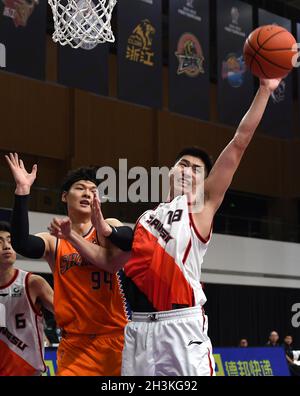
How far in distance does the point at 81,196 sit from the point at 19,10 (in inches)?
323

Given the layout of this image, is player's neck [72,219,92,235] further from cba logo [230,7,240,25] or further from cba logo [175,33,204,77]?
cba logo [230,7,240,25]

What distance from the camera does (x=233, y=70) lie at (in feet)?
52.6

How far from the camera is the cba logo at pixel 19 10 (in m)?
12.1

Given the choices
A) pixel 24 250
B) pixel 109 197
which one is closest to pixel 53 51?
pixel 109 197

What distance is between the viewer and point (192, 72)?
1541 centimetres

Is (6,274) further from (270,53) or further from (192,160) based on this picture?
(270,53)

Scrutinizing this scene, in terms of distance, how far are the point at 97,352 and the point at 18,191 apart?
43.5 inches

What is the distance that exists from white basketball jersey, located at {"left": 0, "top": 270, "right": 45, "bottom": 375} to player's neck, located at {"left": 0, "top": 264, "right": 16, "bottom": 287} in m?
0.08

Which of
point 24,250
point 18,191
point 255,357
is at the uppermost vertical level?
point 18,191

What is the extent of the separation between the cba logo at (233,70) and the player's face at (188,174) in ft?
38.2

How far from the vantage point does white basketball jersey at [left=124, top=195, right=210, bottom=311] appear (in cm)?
403

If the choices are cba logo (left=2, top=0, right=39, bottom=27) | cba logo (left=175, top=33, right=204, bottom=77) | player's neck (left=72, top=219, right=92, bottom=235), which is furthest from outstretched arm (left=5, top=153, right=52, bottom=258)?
cba logo (left=175, top=33, right=204, bottom=77)

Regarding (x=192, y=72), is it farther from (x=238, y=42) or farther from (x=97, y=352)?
(x=97, y=352)

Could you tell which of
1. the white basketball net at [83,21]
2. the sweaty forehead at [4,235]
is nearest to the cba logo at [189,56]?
the white basketball net at [83,21]
